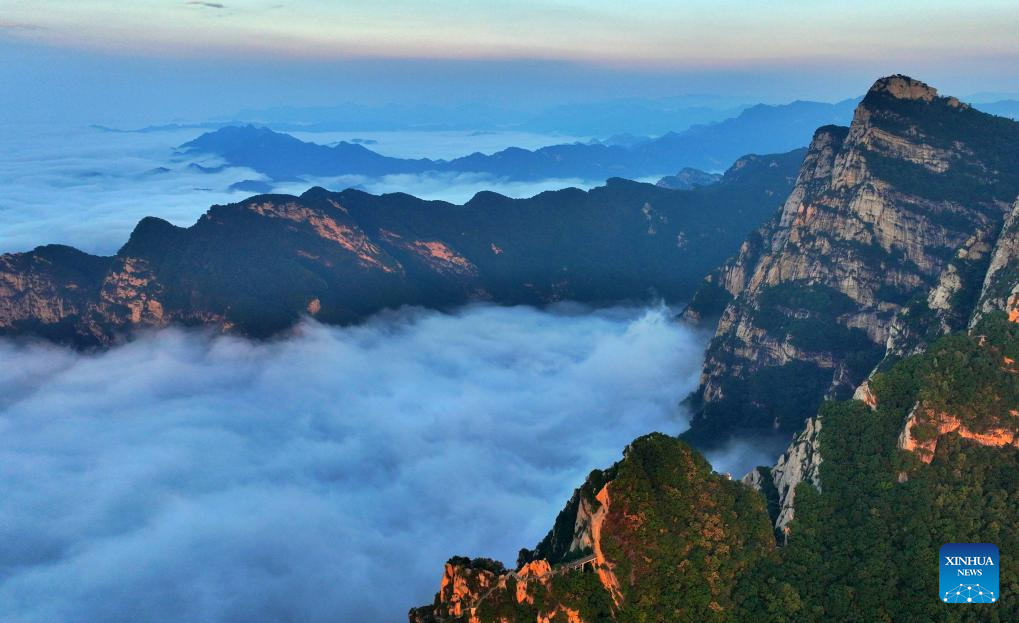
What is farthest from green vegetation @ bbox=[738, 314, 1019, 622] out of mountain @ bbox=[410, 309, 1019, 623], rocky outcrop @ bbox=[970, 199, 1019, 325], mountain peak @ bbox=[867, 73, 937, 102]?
mountain peak @ bbox=[867, 73, 937, 102]

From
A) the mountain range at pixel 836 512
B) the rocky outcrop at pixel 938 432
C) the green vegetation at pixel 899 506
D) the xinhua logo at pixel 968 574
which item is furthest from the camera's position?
the rocky outcrop at pixel 938 432

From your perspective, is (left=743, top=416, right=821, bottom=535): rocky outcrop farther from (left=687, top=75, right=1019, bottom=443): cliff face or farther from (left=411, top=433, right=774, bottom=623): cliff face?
(left=687, top=75, right=1019, bottom=443): cliff face

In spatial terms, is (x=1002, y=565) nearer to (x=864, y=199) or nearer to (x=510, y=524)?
(x=510, y=524)

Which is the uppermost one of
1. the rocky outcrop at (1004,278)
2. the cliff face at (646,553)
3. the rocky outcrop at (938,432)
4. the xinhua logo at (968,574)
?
the rocky outcrop at (1004,278)

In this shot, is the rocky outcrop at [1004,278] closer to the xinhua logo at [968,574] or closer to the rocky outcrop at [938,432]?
the rocky outcrop at [938,432]

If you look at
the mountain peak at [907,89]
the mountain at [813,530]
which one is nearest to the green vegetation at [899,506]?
the mountain at [813,530]

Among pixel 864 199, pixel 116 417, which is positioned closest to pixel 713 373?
pixel 864 199
